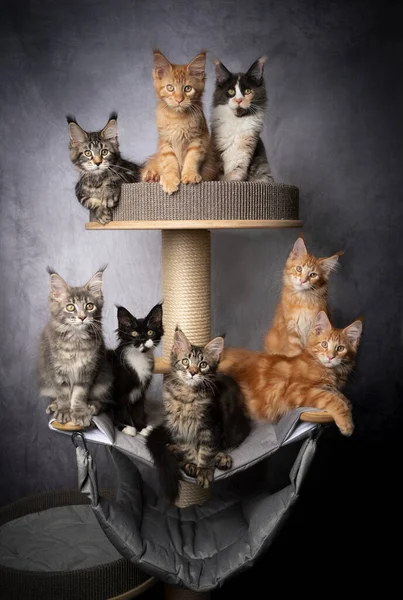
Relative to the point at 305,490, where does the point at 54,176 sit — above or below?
above

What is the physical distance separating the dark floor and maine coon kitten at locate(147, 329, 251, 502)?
90cm

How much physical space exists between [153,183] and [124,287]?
119cm

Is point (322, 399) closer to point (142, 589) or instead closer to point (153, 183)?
point (153, 183)

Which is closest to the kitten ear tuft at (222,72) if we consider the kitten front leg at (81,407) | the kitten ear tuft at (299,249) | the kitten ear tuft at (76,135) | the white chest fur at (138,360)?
the kitten ear tuft at (76,135)

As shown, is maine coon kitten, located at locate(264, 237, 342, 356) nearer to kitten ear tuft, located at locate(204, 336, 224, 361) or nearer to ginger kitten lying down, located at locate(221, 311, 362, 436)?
ginger kitten lying down, located at locate(221, 311, 362, 436)

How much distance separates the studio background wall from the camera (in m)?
2.98

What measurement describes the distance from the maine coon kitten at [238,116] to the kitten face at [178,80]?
0.14 meters

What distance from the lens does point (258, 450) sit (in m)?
2.11

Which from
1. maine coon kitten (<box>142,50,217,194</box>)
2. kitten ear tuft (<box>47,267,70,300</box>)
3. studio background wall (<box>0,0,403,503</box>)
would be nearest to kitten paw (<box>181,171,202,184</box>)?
maine coon kitten (<box>142,50,217,194</box>)

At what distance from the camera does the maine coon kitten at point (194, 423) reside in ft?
6.73

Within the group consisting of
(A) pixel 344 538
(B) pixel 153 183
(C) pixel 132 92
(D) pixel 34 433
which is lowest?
(A) pixel 344 538

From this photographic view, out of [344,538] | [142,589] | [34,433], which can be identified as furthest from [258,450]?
[34,433]

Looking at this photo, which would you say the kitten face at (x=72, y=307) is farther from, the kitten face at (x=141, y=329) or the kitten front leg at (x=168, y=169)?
the kitten front leg at (x=168, y=169)

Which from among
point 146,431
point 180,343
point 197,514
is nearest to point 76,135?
point 180,343
